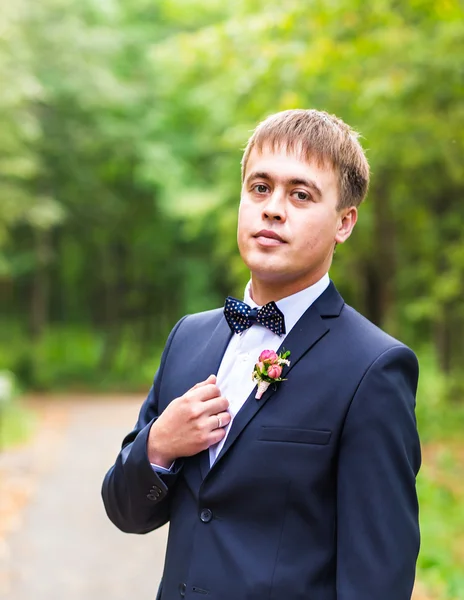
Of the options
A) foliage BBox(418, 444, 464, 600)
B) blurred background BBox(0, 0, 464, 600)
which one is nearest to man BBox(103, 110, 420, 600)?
foliage BBox(418, 444, 464, 600)

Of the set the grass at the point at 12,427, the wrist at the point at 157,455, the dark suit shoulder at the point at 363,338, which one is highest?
the grass at the point at 12,427

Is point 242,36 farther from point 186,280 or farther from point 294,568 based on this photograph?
point 186,280

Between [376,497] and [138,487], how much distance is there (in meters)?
0.62

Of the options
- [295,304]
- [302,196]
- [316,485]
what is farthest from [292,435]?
[302,196]

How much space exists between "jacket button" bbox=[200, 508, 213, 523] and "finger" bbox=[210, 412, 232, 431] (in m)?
0.20

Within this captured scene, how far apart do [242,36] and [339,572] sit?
7465 millimetres

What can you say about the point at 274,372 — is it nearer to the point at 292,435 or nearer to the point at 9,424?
the point at 292,435

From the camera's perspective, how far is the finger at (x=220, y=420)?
2.10 m

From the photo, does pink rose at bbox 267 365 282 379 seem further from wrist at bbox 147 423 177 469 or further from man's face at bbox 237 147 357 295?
wrist at bbox 147 423 177 469

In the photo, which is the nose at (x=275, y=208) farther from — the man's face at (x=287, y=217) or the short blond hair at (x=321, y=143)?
the short blond hair at (x=321, y=143)

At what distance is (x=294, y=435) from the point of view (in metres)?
2.01

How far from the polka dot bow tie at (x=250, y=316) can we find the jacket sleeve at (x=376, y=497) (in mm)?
292

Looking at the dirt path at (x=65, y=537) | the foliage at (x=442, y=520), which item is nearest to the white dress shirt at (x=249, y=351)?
the foliage at (x=442, y=520)

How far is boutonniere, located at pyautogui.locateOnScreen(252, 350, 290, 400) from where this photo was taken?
6.72 ft
